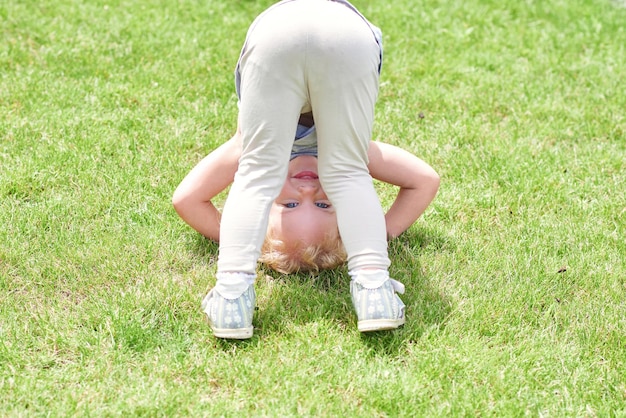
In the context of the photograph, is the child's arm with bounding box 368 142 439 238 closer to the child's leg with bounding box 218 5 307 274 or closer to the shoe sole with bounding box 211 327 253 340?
the child's leg with bounding box 218 5 307 274

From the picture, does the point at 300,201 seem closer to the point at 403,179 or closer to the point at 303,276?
the point at 303,276

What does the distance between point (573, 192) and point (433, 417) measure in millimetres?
1927

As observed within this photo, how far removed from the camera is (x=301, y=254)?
10.7 ft

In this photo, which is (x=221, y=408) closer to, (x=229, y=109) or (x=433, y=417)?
(x=433, y=417)

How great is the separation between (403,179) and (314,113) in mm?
657

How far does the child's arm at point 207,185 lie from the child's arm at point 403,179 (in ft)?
1.90

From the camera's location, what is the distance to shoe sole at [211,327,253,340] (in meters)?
2.87

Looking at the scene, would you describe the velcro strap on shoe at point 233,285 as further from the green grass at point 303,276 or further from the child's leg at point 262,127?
the green grass at point 303,276

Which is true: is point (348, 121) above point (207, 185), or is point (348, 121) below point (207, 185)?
above

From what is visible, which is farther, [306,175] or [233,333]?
[306,175]

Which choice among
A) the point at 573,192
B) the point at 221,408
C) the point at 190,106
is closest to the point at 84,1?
the point at 190,106

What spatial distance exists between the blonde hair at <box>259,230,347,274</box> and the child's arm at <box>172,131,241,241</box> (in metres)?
0.31

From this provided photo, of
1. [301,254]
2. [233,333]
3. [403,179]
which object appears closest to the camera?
[233,333]

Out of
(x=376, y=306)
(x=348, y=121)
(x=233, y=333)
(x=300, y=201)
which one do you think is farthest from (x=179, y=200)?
(x=376, y=306)
